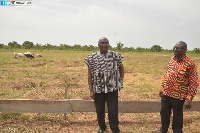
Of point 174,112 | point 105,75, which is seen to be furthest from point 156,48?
point 105,75

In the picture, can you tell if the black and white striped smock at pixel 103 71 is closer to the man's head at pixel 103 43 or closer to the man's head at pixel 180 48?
A: the man's head at pixel 103 43

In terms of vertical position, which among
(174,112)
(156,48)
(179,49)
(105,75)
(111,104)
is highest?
(156,48)

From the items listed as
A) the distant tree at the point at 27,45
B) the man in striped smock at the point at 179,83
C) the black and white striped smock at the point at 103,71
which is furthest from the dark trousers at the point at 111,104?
the distant tree at the point at 27,45

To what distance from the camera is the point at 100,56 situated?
3.20 meters

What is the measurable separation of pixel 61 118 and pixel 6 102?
118cm

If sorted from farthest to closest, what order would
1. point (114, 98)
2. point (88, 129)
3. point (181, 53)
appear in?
point (88, 129), point (114, 98), point (181, 53)

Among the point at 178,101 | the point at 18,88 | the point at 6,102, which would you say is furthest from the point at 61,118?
the point at 18,88

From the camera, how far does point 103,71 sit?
10.4 feet

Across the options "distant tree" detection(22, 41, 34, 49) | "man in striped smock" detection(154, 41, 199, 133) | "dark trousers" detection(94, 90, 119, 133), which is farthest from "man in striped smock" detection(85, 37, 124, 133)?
"distant tree" detection(22, 41, 34, 49)

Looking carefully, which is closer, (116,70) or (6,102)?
(116,70)

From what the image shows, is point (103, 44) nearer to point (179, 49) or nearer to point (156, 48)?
point (179, 49)

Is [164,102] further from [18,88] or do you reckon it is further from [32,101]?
[18,88]

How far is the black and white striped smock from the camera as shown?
3174mm

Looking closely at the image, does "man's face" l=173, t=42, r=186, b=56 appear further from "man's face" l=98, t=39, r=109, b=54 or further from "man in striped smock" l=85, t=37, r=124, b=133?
"man's face" l=98, t=39, r=109, b=54
